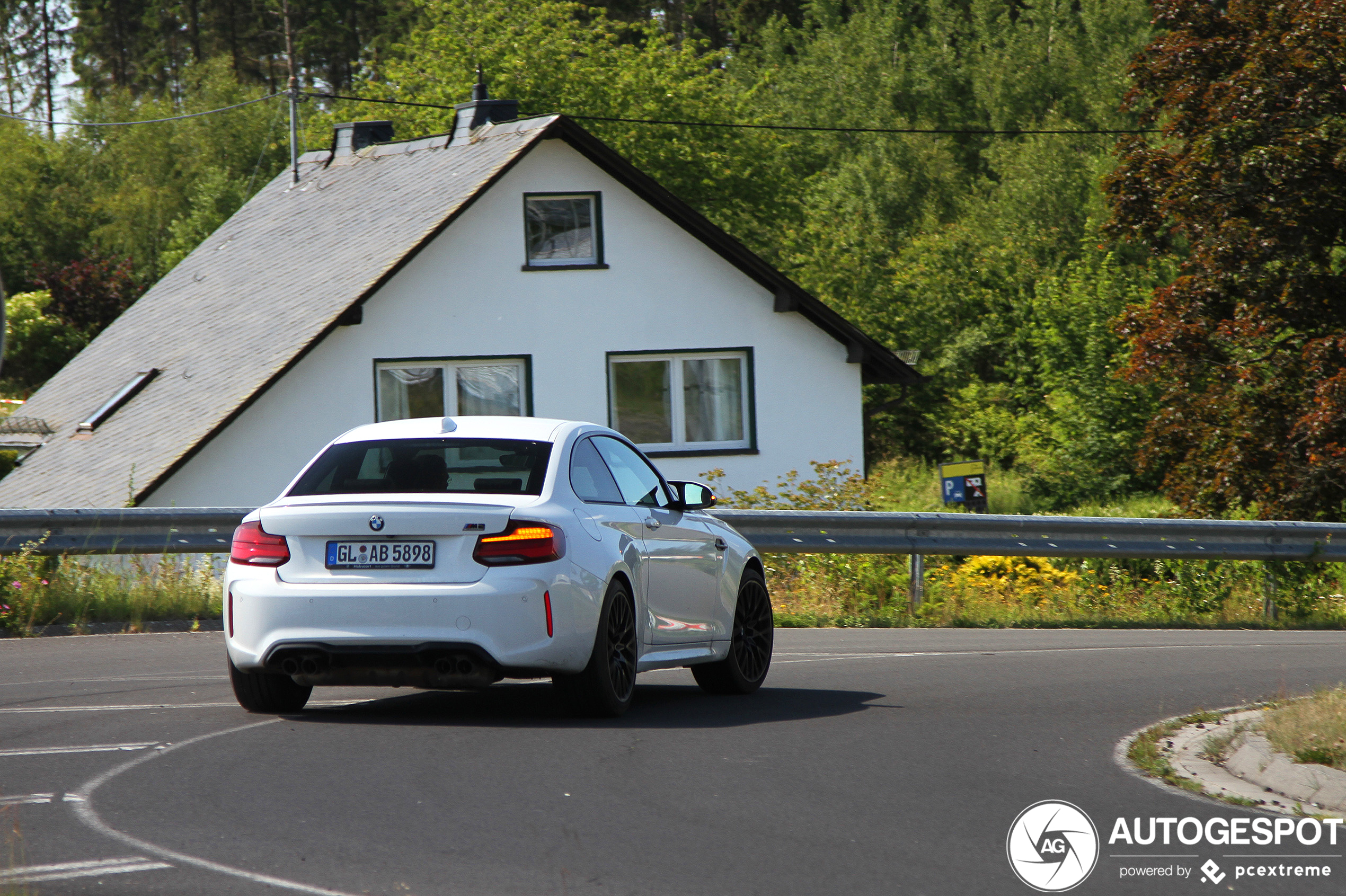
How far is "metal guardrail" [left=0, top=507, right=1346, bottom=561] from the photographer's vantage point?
14328mm

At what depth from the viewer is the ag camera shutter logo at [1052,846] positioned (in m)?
5.46

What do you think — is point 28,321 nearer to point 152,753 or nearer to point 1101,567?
point 1101,567

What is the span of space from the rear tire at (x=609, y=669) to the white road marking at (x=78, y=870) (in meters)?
2.86

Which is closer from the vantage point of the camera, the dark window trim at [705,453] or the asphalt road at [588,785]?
the asphalt road at [588,785]

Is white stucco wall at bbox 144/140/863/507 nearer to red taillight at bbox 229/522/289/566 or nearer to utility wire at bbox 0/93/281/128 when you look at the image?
red taillight at bbox 229/522/289/566

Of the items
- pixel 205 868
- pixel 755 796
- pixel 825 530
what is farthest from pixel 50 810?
pixel 825 530

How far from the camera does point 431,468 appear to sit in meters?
8.43

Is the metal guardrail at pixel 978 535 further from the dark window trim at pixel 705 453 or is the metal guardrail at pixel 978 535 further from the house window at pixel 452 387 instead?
the house window at pixel 452 387

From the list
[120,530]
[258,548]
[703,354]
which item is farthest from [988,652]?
[703,354]

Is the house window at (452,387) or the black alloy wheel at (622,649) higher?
the house window at (452,387)

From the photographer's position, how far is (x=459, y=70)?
4588 centimetres

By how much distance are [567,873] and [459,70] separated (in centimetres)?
4258
